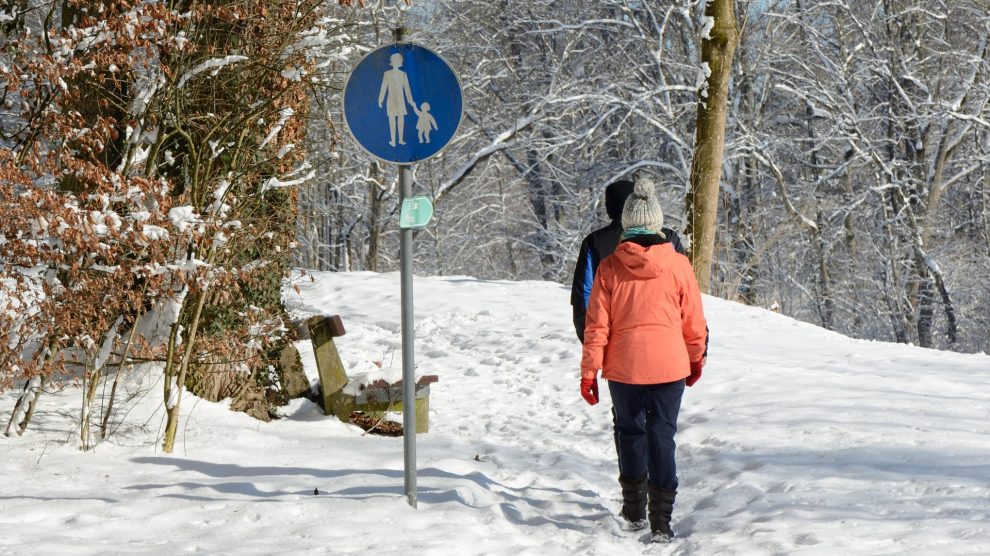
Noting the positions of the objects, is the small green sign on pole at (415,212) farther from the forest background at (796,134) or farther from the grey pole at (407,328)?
the forest background at (796,134)

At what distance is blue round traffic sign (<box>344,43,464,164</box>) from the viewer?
464cm

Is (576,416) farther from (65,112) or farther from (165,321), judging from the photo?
(65,112)

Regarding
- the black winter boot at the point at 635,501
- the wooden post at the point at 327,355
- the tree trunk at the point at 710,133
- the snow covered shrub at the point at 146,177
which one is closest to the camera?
the black winter boot at the point at 635,501

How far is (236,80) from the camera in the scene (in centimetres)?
597

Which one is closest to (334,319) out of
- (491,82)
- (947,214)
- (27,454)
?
(27,454)

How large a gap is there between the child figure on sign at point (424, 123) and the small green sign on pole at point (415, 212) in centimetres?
30

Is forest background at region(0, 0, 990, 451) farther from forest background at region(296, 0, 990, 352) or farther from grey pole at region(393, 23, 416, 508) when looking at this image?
grey pole at region(393, 23, 416, 508)

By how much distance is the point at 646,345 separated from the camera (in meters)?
4.77

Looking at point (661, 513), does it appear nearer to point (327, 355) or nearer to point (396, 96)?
point (396, 96)

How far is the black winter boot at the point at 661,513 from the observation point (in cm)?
488

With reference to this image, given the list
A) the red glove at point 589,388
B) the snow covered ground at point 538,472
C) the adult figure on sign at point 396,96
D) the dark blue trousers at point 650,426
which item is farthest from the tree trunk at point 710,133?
the adult figure on sign at point 396,96

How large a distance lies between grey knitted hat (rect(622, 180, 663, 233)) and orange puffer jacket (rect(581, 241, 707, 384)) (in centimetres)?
12

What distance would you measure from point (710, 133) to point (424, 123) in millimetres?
8967

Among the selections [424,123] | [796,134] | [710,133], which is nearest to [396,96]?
[424,123]
